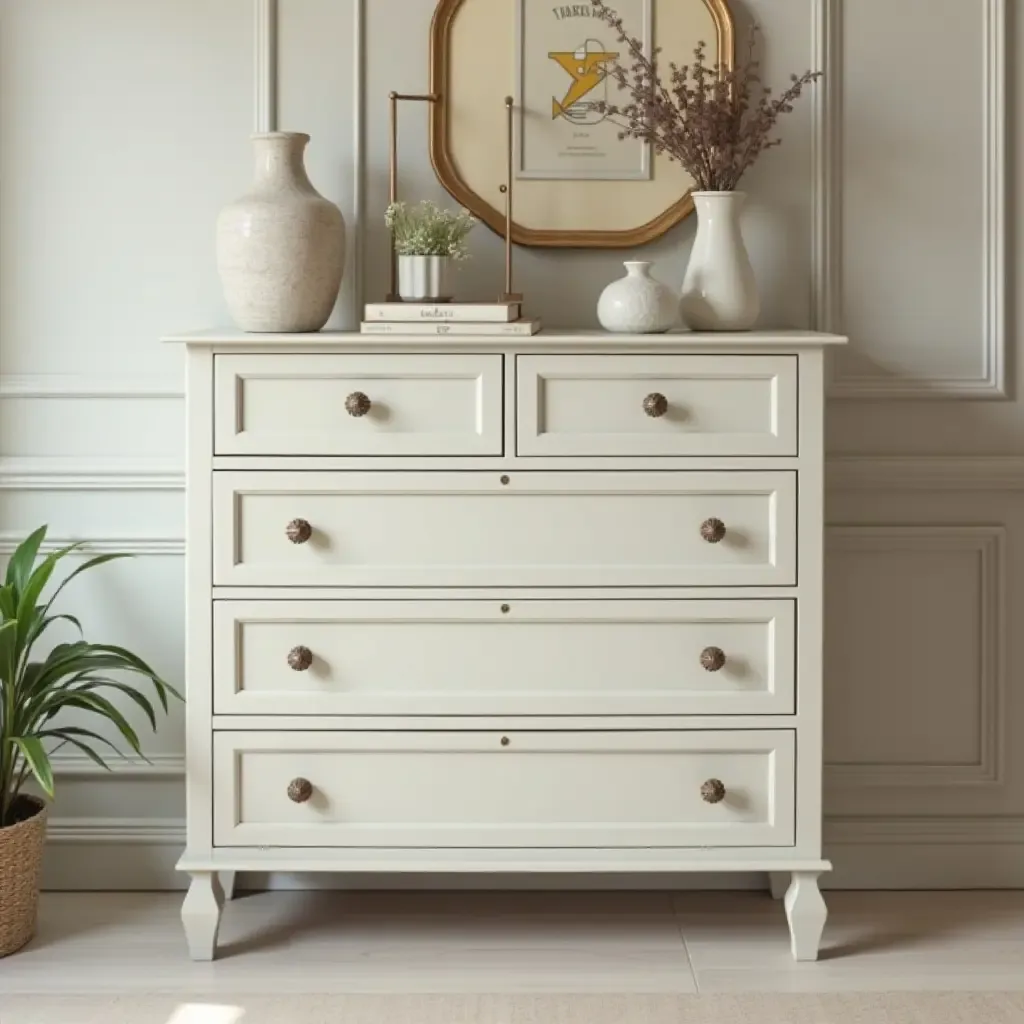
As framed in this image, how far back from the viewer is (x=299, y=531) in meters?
2.64

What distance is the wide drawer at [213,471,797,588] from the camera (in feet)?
8.73

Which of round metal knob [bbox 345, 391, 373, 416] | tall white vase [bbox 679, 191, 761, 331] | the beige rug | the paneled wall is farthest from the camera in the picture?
the paneled wall

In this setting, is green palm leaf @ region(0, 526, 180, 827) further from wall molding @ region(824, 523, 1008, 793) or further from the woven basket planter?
wall molding @ region(824, 523, 1008, 793)

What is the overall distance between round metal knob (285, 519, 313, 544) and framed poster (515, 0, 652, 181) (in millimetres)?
914

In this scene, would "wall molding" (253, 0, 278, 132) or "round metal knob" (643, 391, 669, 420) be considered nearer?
"round metal knob" (643, 391, 669, 420)

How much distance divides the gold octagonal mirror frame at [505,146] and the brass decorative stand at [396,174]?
18 mm

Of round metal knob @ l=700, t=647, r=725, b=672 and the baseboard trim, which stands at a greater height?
round metal knob @ l=700, t=647, r=725, b=672

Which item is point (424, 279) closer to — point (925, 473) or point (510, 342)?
point (510, 342)

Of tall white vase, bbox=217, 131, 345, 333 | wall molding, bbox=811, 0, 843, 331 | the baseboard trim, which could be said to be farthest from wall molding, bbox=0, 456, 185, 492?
wall molding, bbox=811, 0, 843, 331

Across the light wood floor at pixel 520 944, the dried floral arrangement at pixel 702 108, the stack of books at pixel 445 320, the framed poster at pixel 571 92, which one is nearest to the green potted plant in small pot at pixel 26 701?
the light wood floor at pixel 520 944

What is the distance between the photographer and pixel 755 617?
2.69 metres

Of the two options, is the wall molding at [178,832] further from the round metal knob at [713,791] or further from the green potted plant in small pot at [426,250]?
the green potted plant in small pot at [426,250]

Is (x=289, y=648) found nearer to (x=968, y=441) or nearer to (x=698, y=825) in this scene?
(x=698, y=825)

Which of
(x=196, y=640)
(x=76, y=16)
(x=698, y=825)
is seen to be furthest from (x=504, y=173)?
(x=698, y=825)
